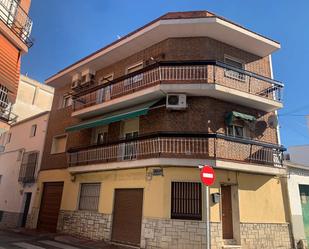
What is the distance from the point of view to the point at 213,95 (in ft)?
43.7

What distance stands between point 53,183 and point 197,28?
13283 millimetres

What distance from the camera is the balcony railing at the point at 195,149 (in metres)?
12.1

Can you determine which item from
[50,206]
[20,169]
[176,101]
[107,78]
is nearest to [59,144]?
[50,206]

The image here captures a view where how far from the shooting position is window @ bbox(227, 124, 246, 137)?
44.9 feet

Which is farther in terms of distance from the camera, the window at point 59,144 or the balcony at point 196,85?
the window at point 59,144

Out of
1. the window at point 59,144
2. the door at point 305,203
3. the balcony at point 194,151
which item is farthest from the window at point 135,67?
the door at point 305,203

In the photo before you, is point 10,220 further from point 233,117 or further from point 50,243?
point 233,117

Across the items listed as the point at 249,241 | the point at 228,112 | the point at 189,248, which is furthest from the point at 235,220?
the point at 228,112

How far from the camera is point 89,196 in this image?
15.8m

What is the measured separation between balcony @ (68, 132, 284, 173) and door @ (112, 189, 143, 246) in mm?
1551

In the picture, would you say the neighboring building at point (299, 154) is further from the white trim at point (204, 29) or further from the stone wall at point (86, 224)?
the stone wall at point (86, 224)

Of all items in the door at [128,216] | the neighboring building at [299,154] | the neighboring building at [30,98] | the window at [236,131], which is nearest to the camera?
the door at [128,216]

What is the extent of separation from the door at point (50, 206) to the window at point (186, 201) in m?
8.87

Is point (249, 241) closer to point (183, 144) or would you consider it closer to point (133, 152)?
point (183, 144)
